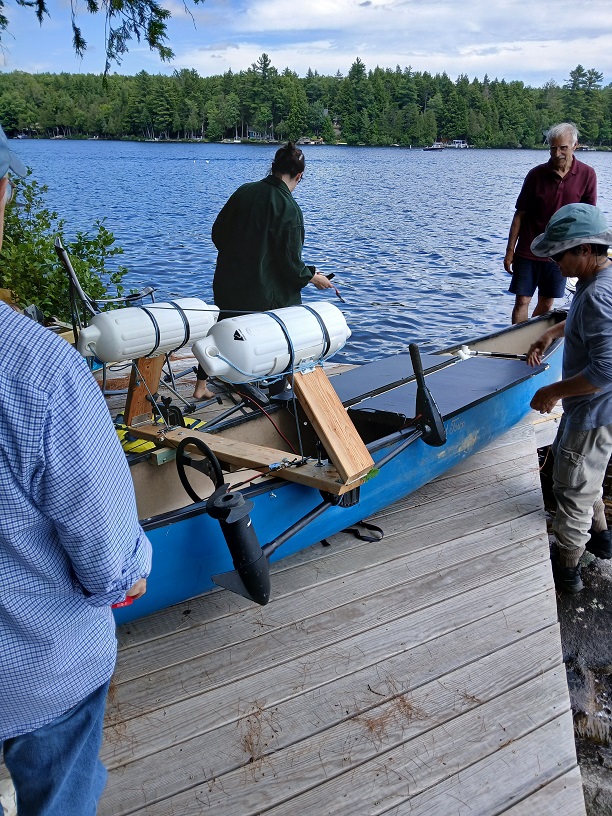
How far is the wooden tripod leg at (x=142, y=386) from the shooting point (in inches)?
152

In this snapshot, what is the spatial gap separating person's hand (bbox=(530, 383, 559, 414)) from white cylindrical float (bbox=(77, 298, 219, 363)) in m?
1.79

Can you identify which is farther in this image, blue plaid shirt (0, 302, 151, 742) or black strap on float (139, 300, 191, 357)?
black strap on float (139, 300, 191, 357)

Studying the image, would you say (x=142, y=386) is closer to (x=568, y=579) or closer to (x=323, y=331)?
(x=323, y=331)

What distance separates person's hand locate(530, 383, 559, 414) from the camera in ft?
12.5

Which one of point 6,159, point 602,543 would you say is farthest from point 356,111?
point 6,159

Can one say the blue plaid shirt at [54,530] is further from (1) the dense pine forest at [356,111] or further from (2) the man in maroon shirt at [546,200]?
(1) the dense pine forest at [356,111]

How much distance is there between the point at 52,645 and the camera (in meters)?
1.44

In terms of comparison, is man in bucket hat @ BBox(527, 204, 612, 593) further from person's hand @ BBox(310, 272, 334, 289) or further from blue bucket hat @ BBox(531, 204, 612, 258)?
person's hand @ BBox(310, 272, 334, 289)

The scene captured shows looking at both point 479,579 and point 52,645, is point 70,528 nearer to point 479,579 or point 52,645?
point 52,645

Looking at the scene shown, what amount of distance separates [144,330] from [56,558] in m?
2.31

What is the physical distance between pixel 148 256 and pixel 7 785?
700 inches

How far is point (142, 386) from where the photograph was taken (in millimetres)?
3900

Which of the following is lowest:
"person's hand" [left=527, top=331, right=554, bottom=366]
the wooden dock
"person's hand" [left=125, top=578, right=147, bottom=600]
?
the wooden dock

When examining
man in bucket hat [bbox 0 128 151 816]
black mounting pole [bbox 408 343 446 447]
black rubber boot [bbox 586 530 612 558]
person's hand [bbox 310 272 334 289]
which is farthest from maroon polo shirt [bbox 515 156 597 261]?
man in bucket hat [bbox 0 128 151 816]
